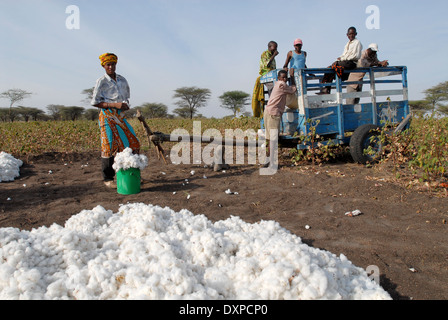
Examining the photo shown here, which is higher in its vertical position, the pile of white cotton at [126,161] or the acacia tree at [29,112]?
the acacia tree at [29,112]

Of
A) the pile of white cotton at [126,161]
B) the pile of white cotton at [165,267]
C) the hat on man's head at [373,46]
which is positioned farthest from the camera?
the hat on man's head at [373,46]

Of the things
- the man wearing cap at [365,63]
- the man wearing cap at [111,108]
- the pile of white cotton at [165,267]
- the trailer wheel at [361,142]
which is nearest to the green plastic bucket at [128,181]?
the man wearing cap at [111,108]

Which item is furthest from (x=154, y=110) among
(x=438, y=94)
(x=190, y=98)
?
(x=438, y=94)

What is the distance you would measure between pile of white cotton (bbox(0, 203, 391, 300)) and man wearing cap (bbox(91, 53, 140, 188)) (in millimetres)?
2322

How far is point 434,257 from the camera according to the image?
2475 millimetres

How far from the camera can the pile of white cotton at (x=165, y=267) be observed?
1579 mm

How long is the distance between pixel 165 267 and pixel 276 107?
13.4ft

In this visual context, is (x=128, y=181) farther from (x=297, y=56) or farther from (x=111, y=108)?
(x=297, y=56)

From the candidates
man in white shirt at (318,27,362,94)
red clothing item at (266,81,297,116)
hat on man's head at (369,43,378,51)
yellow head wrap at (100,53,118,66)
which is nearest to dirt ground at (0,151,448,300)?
red clothing item at (266,81,297,116)

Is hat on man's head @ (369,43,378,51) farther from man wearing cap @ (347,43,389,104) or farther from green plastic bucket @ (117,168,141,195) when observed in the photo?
green plastic bucket @ (117,168,141,195)

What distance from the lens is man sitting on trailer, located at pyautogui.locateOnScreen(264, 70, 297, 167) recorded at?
5.16 metres

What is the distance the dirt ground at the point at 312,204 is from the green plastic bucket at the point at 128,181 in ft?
0.41

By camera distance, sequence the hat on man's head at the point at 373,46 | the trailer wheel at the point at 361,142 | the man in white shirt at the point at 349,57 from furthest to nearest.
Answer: the hat on man's head at the point at 373,46, the man in white shirt at the point at 349,57, the trailer wheel at the point at 361,142

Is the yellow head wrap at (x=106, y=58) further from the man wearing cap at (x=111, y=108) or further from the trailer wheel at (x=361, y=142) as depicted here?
the trailer wheel at (x=361, y=142)
